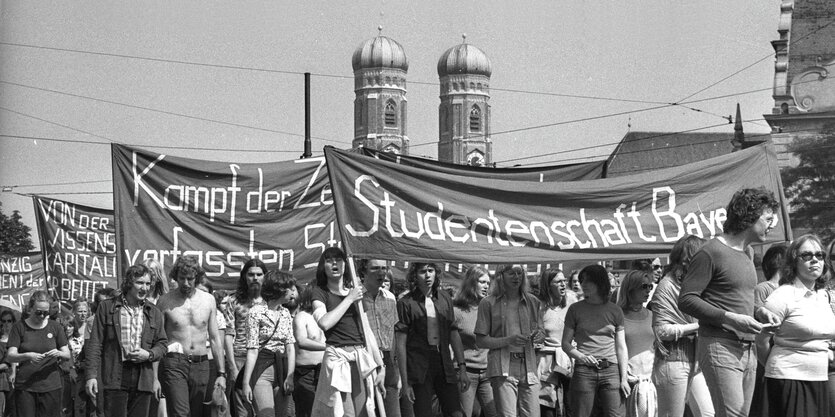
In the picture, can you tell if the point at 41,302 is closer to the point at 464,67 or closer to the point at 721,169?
the point at 721,169

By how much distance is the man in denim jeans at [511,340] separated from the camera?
38.4ft

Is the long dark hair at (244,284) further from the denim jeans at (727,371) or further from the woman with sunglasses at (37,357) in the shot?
the denim jeans at (727,371)

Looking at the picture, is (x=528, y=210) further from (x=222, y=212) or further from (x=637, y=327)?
(x=222, y=212)

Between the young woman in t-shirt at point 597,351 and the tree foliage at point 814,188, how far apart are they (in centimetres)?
3336

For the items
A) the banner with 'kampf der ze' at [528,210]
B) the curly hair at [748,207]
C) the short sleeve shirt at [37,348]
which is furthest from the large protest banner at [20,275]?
the curly hair at [748,207]

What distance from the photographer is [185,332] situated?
11.9 metres

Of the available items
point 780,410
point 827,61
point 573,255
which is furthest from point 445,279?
point 827,61

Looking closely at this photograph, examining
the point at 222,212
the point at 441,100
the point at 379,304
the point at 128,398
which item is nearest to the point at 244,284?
the point at 222,212

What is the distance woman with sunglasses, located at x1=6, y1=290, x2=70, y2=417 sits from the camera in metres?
13.0

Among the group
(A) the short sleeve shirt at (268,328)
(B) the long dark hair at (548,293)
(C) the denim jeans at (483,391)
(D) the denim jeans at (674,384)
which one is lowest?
(C) the denim jeans at (483,391)

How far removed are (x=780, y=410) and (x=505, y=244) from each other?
309 centimetres

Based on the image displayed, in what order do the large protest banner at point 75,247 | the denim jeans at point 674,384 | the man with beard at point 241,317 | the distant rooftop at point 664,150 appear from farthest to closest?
the distant rooftop at point 664,150
the large protest banner at point 75,247
the man with beard at point 241,317
the denim jeans at point 674,384

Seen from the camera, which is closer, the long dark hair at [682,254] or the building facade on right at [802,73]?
the long dark hair at [682,254]

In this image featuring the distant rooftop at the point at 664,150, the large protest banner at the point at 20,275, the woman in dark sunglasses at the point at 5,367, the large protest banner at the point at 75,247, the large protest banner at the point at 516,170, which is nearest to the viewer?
the large protest banner at the point at 516,170
